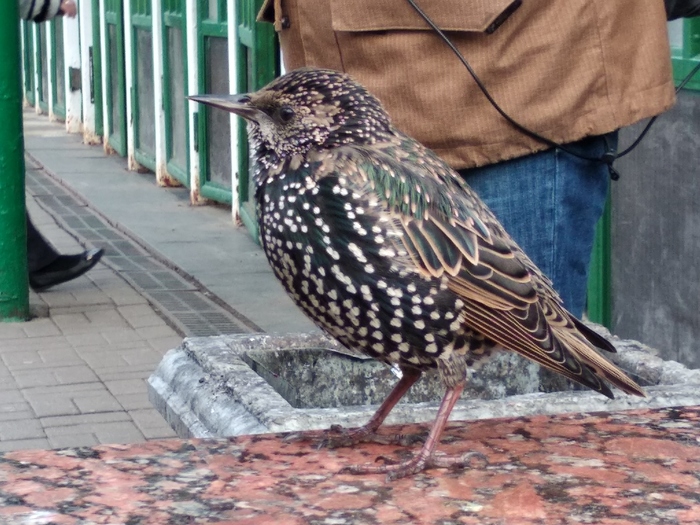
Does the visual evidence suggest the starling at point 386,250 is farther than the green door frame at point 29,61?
No

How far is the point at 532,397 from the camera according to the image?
2494 millimetres

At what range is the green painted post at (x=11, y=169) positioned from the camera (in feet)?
21.4

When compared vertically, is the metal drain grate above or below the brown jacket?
below

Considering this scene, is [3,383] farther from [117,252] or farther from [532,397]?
[532,397]

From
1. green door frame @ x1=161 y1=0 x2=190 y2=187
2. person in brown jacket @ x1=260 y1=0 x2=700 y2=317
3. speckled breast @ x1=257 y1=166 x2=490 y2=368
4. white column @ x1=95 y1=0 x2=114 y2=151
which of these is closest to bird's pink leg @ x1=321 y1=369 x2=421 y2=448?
speckled breast @ x1=257 y1=166 x2=490 y2=368

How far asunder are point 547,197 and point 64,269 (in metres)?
4.74

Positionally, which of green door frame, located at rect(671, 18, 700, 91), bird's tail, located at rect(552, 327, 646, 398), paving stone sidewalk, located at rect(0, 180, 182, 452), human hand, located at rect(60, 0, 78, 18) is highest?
human hand, located at rect(60, 0, 78, 18)

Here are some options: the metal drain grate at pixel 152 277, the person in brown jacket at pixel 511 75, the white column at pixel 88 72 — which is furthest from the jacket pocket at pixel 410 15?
the white column at pixel 88 72

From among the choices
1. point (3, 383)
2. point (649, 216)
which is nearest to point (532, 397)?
point (649, 216)

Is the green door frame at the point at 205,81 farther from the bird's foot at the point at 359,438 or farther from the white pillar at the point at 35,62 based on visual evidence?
the white pillar at the point at 35,62

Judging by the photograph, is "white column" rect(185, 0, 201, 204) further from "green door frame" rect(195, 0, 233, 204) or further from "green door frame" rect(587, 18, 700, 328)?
"green door frame" rect(587, 18, 700, 328)

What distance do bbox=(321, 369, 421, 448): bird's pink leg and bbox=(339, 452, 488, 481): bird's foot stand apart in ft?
0.45

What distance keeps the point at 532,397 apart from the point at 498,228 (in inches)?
17.2

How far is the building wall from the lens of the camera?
5043mm
